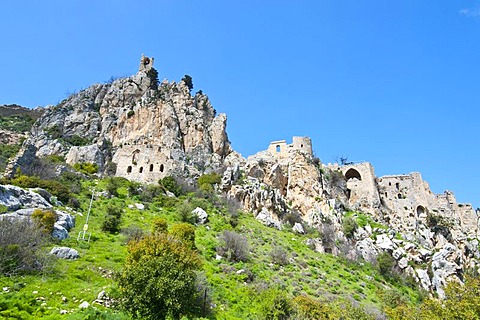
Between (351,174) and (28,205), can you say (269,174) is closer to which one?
(351,174)

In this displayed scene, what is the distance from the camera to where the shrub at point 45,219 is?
18.3 metres

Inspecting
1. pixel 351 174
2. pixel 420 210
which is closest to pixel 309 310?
pixel 420 210

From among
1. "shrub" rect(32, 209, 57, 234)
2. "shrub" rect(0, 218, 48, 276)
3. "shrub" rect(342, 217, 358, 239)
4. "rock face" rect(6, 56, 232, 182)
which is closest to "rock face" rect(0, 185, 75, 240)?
"shrub" rect(32, 209, 57, 234)

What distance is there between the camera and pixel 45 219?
18.8 meters

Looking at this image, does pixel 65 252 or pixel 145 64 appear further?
pixel 145 64

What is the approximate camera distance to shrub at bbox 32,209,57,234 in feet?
60.1

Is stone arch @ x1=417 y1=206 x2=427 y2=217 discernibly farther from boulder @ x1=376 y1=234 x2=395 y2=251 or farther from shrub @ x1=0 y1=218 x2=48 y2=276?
shrub @ x1=0 y1=218 x2=48 y2=276

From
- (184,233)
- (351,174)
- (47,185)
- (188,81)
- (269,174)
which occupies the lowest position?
(184,233)

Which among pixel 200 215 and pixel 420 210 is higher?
pixel 420 210

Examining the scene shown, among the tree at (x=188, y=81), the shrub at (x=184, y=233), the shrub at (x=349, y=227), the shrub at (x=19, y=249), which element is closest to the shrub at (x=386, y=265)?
the shrub at (x=349, y=227)

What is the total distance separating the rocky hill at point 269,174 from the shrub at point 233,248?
42.0 ft

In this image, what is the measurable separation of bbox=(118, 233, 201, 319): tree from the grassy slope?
3.36 ft

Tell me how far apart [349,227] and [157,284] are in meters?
33.1

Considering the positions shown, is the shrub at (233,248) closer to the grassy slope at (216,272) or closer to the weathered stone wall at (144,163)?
the grassy slope at (216,272)
